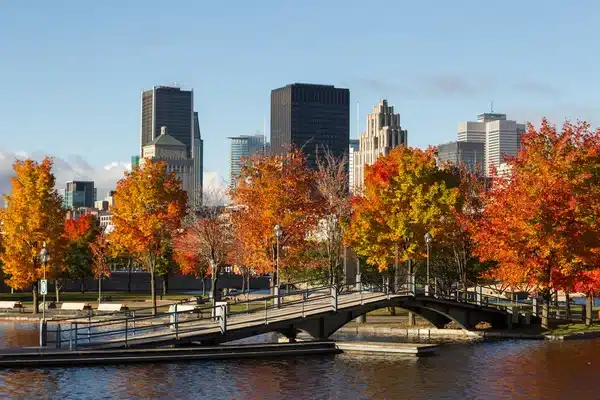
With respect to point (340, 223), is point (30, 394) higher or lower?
lower

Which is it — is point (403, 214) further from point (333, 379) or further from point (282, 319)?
point (333, 379)

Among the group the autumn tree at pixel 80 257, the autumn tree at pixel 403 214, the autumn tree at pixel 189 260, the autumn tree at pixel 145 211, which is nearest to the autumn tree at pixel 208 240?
the autumn tree at pixel 189 260

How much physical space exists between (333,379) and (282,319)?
1039 cm

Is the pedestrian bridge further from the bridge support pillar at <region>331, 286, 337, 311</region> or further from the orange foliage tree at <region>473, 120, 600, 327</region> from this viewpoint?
the orange foliage tree at <region>473, 120, 600, 327</region>

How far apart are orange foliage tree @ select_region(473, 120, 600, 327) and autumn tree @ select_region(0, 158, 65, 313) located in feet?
119

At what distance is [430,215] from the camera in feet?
226

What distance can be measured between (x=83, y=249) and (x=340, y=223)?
177 feet

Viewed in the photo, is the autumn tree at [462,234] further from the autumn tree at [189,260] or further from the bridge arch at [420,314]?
the autumn tree at [189,260]

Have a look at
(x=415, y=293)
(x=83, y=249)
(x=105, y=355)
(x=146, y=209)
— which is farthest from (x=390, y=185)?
(x=83, y=249)

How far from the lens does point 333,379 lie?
139ft

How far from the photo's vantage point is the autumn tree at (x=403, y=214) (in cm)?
6925

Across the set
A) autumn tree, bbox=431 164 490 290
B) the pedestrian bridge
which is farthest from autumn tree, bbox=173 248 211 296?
the pedestrian bridge

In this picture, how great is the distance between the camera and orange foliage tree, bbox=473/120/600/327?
194 feet

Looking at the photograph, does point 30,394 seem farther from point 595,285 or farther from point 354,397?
point 595,285
